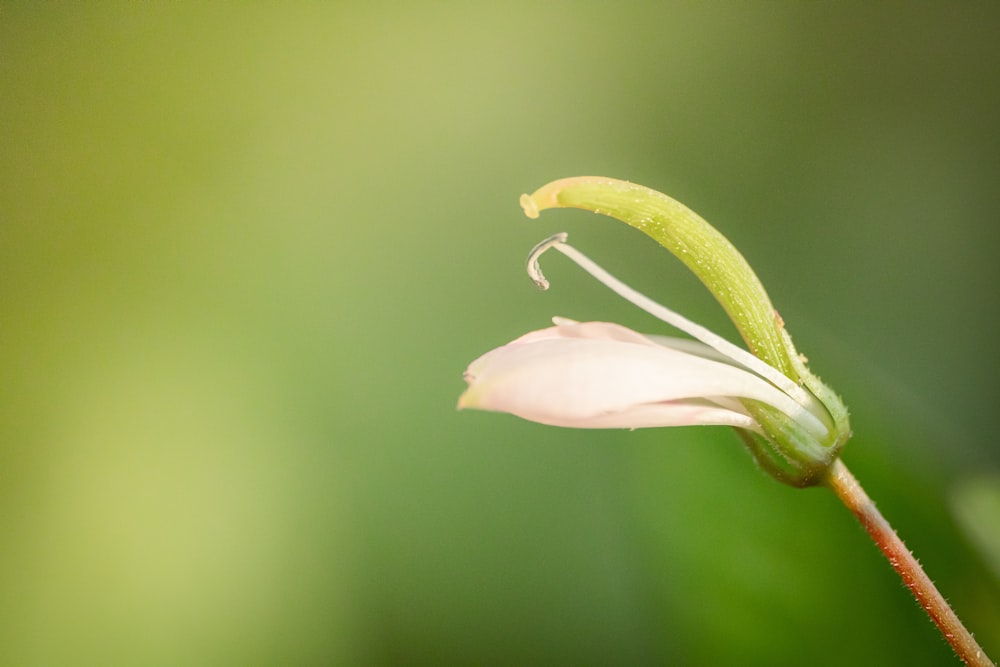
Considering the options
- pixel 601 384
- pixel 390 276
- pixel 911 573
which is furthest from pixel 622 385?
pixel 390 276

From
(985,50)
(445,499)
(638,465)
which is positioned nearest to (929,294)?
(985,50)

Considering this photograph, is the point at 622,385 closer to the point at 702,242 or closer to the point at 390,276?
the point at 702,242

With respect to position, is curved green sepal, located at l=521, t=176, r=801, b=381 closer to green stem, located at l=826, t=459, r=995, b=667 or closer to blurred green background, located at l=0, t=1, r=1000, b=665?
green stem, located at l=826, t=459, r=995, b=667

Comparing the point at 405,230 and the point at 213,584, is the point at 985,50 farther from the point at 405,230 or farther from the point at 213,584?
the point at 213,584

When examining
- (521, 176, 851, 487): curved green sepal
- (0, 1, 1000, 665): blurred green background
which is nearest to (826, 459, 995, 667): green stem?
(521, 176, 851, 487): curved green sepal

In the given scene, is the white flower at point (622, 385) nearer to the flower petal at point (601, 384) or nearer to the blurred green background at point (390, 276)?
the flower petal at point (601, 384)

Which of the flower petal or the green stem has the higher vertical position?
the flower petal

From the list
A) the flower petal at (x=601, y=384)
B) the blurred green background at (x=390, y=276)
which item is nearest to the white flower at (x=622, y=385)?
the flower petal at (x=601, y=384)
